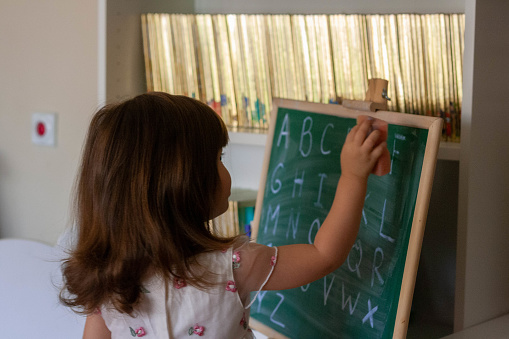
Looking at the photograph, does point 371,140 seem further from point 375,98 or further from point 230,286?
point 230,286

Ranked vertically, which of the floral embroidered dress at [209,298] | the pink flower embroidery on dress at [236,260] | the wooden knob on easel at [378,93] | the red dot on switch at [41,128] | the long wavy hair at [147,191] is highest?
the wooden knob on easel at [378,93]

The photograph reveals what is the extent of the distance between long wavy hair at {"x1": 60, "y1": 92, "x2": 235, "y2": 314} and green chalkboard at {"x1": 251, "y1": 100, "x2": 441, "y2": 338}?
27 centimetres

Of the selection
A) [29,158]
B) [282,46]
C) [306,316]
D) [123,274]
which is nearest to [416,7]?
[282,46]

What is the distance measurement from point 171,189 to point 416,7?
744mm

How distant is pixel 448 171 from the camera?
3.79 ft

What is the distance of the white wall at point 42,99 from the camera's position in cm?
204

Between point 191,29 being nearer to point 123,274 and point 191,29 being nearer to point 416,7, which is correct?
point 416,7

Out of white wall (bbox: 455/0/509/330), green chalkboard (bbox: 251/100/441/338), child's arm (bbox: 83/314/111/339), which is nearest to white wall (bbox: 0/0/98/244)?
green chalkboard (bbox: 251/100/441/338)

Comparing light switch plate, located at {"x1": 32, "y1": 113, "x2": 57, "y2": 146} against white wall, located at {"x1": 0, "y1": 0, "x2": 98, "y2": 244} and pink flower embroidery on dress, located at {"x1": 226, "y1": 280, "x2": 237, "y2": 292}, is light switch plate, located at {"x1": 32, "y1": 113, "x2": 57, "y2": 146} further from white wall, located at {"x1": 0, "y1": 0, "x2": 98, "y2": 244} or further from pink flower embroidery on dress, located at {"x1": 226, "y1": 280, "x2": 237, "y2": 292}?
pink flower embroidery on dress, located at {"x1": 226, "y1": 280, "x2": 237, "y2": 292}

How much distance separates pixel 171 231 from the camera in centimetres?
86

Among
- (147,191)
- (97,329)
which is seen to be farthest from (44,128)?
(147,191)

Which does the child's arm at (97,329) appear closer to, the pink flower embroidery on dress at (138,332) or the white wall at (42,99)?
the pink flower embroidery on dress at (138,332)

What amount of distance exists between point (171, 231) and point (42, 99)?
4.88 ft

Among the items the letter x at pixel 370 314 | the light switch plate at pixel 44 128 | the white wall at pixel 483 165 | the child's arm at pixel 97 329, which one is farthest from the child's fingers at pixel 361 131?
the light switch plate at pixel 44 128
